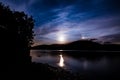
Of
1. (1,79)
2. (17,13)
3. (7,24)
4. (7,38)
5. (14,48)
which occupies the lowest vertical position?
(1,79)

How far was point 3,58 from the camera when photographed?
3053cm

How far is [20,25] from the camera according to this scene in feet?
192

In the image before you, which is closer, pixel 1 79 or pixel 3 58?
pixel 1 79

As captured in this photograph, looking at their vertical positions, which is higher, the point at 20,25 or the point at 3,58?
the point at 20,25

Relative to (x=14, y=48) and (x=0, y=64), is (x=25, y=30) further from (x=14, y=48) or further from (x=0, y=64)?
(x=0, y=64)

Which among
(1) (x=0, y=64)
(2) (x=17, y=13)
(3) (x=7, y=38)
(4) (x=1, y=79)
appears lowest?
(4) (x=1, y=79)

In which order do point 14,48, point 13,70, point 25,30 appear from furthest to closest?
point 25,30 → point 14,48 → point 13,70

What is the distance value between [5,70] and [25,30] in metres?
29.6

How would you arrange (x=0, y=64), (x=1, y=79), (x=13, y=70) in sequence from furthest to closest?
1. (x=13, y=70)
2. (x=0, y=64)
3. (x=1, y=79)

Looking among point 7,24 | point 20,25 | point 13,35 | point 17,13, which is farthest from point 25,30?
point 13,35

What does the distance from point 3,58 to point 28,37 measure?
1140 inches

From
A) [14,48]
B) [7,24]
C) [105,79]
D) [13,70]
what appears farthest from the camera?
[105,79]

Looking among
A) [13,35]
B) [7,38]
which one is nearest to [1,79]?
[7,38]

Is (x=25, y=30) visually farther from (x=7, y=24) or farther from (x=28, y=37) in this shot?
(x=7, y=24)
